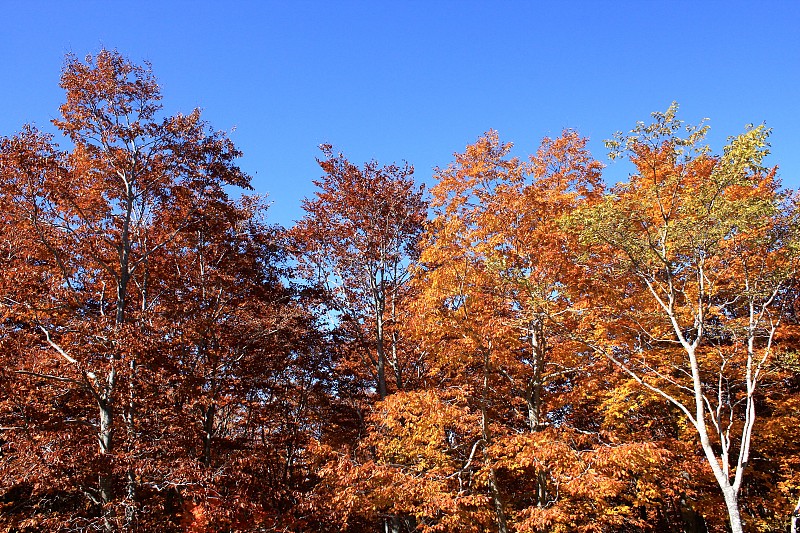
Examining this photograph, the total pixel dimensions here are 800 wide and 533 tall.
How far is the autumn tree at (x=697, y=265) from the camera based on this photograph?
10.8 m

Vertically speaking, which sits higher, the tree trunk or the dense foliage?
the dense foliage

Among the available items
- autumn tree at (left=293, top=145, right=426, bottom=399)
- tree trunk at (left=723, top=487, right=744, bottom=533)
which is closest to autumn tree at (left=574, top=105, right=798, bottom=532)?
tree trunk at (left=723, top=487, right=744, bottom=533)

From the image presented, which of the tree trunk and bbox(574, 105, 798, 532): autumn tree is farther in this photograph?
bbox(574, 105, 798, 532): autumn tree

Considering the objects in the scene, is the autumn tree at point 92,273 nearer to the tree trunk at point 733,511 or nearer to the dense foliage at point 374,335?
the dense foliage at point 374,335

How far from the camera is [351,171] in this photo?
53.1 feet

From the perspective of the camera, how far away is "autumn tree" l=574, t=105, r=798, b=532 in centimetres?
1079

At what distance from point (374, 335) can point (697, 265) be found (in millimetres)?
9510

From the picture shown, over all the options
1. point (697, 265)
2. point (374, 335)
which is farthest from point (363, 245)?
point (697, 265)

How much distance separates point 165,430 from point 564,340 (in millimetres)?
10875

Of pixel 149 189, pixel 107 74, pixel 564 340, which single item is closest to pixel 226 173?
pixel 149 189

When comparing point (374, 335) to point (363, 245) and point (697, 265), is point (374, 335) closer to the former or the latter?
point (363, 245)

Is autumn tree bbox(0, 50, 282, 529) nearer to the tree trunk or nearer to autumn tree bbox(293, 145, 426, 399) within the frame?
autumn tree bbox(293, 145, 426, 399)

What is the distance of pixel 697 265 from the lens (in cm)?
1170

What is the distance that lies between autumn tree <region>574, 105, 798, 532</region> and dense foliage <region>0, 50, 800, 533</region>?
0.09 metres
